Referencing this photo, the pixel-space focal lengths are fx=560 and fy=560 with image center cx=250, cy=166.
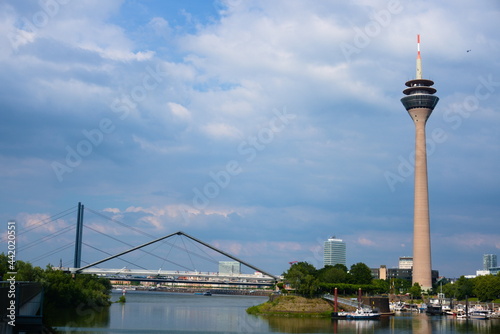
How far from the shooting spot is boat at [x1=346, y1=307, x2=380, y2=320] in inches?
2164

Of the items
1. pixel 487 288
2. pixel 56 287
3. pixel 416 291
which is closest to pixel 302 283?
pixel 56 287

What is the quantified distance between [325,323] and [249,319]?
711 centimetres

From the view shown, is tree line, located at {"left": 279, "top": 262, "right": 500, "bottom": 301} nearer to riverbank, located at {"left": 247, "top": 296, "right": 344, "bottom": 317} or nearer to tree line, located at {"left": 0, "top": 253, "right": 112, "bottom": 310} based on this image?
riverbank, located at {"left": 247, "top": 296, "right": 344, "bottom": 317}

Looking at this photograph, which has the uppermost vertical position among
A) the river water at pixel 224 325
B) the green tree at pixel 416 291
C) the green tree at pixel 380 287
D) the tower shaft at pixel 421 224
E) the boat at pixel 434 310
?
the tower shaft at pixel 421 224

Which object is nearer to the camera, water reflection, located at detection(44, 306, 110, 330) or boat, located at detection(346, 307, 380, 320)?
water reflection, located at detection(44, 306, 110, 330)

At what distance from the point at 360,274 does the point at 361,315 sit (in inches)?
1299

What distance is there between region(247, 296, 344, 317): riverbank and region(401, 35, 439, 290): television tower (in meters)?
49.7

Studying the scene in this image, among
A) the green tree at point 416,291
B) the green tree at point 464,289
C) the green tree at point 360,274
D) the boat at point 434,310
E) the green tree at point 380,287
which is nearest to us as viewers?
the boat at point 434,310

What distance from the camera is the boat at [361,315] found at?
54969mm

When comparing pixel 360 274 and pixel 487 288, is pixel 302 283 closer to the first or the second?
pixel 360 274

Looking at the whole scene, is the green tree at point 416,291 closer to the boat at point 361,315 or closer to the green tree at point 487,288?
the green tree at point 487,288

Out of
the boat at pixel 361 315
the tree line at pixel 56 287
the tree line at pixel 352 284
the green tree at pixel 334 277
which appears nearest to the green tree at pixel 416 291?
the tree line at pixel 352 284

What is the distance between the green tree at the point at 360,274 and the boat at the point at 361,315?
25753 mm

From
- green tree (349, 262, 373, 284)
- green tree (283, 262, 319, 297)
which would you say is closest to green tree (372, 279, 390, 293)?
green tree (349, 262, 373, 284)
